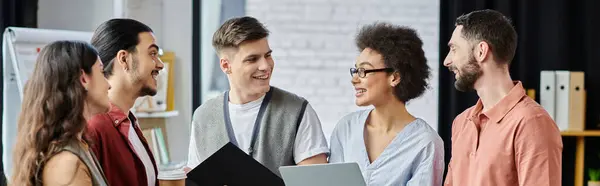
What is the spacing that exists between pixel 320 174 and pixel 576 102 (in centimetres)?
276

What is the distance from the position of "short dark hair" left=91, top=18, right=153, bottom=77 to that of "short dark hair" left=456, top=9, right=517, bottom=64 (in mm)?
1079

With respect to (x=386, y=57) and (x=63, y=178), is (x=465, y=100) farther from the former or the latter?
(x=63, y=178)

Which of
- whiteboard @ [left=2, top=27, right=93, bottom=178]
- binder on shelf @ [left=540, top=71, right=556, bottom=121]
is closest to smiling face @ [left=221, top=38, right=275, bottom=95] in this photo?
whiteboard @ [left=2, top=27, right=93, bottom=178]

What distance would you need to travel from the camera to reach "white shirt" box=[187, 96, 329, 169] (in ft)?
8.25

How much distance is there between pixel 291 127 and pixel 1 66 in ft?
8.36

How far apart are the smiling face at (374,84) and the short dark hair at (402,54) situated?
0.02 m

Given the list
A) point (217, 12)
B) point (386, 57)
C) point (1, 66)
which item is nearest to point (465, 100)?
point (217, 12)

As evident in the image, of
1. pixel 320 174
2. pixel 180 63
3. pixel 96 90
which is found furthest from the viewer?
pixel 180 63

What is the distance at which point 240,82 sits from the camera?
2.56 m

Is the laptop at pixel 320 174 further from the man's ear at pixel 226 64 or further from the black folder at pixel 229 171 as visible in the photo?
the man's ear at pixel 226 64

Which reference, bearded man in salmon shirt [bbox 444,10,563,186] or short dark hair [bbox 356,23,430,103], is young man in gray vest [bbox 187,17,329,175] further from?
bearded man in salmon shirt [bbox 444,10,563,186]

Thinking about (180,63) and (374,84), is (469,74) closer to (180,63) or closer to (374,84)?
(374,84)

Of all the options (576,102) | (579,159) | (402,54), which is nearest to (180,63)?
(402,54)

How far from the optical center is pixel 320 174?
7.48 ft
